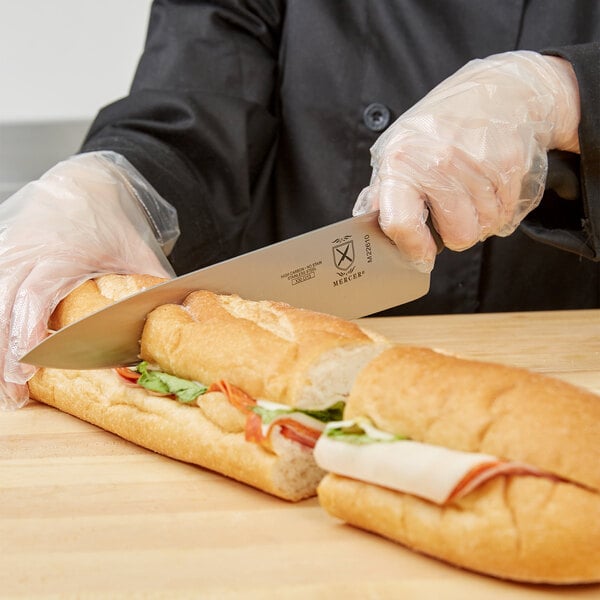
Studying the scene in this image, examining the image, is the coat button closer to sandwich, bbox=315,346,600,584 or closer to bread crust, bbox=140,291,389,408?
bread crust, bbox=140,291,389,408

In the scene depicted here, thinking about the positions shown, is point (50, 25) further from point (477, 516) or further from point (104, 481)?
point (477, 516)

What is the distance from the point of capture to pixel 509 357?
2.35 metres

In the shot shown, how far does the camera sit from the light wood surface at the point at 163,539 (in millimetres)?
1270

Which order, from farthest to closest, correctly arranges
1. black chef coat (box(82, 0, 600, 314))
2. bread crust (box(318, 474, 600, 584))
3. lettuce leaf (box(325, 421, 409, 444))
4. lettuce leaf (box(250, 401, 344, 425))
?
black chef coat (box(82, 0, 600, 314)), lettuce leaf (box(250, 401, 344, 425)), lettuce leaf (box(325, 421, 409, 444)), bread crust (box(318, 474, 600, 584))

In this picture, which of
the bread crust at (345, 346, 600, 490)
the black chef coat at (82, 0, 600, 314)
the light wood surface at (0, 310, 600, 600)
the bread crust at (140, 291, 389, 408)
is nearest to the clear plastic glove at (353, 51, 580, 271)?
the bread crust at (140, 291, 389, 408)

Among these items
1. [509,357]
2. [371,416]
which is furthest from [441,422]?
[509,357]

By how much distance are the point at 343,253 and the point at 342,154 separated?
100 cm

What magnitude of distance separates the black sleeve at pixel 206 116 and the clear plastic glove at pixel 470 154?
826 millimetres

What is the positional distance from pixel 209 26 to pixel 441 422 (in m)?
2.06

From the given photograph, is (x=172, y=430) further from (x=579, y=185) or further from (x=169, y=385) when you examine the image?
(x=579, y=185)

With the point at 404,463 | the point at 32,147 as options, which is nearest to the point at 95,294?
the point at 404,463

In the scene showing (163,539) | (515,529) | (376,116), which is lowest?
(163,539)

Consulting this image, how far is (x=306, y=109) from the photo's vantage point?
9.82 feet

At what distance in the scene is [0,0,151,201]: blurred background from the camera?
14.3 ft
